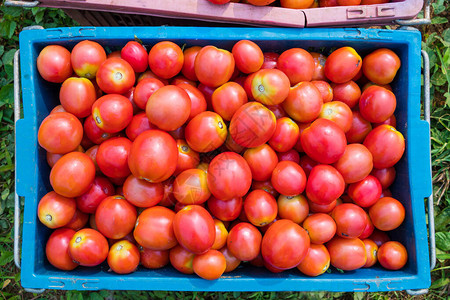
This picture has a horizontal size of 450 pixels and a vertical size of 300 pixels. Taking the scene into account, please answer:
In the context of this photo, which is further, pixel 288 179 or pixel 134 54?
pixel 134 54

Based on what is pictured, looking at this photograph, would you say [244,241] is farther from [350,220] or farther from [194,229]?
[350,220]

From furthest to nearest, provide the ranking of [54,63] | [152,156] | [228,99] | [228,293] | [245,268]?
1. [228,293]
2. [245,268]
3. [54,63]
4. [228,99]
5. [152,156]

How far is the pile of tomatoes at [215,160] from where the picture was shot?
1881 mm

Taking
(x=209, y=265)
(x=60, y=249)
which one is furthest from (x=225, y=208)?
(x=60, y=249)

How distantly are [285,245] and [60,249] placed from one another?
1314 mm

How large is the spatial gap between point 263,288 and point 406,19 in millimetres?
1890

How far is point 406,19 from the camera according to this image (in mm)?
2193

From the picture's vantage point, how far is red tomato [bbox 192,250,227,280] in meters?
1.92

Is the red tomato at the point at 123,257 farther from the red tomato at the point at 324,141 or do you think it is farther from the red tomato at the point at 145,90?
the red tomato at the point at 324,141

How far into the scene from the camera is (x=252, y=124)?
183 centimetres

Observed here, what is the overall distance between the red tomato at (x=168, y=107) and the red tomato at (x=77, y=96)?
1.45 feet

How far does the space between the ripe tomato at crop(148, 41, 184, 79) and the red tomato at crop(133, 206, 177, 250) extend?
81cm

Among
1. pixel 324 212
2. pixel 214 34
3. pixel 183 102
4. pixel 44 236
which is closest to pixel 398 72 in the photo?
pixel 324 212

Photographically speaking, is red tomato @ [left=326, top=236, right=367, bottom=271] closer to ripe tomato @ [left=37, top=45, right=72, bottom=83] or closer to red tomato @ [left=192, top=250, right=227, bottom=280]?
red tomato @ [left=192, top=250, right=227, bottom=280]
